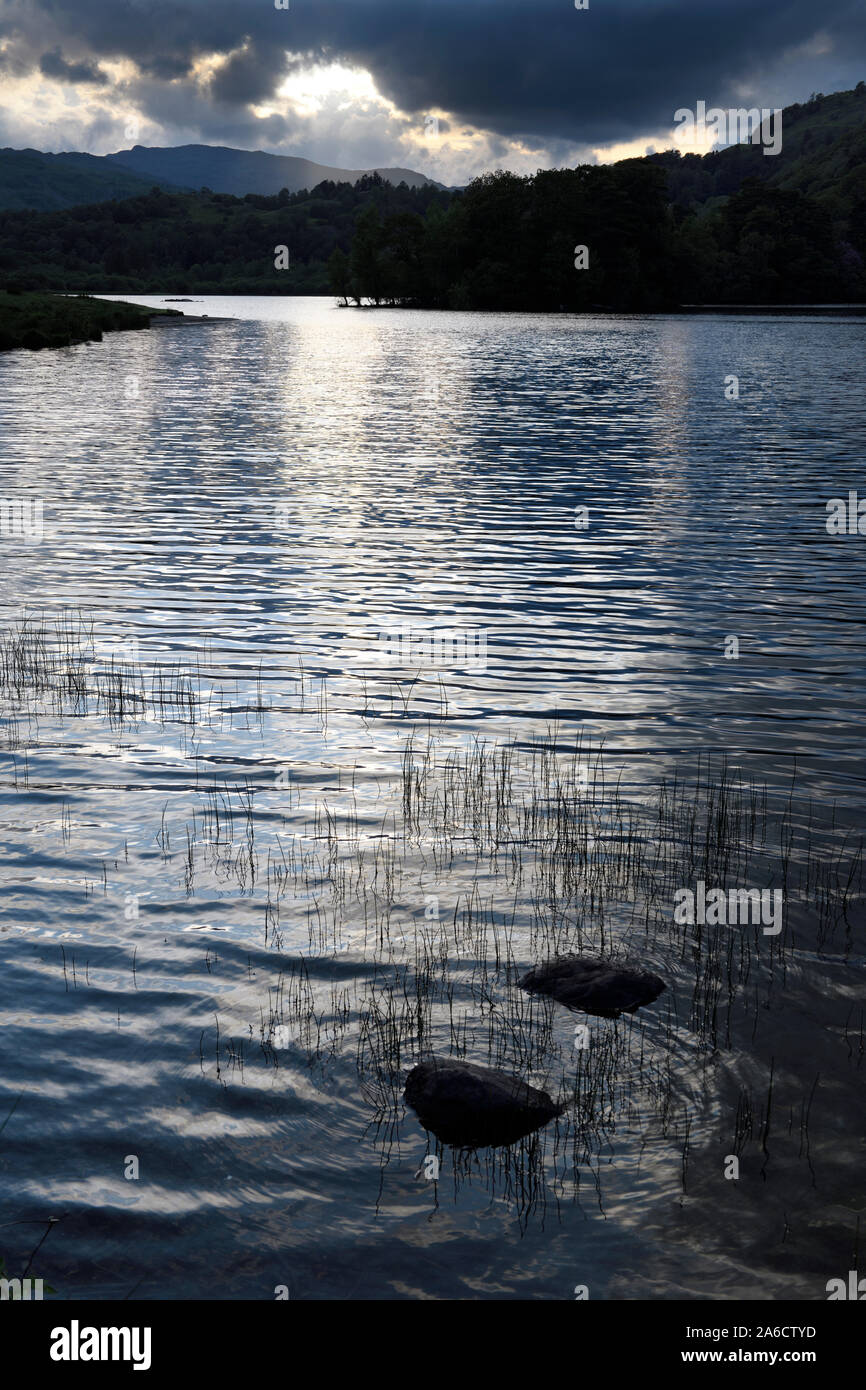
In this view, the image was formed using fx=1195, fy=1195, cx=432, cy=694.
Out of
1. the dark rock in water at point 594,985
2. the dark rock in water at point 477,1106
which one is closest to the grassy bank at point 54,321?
the dark rock in water at point 594,985

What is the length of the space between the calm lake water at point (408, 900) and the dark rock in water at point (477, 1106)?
121mm

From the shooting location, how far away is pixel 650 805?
13109mm

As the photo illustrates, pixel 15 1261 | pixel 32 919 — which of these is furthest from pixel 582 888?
pixel 15 1261

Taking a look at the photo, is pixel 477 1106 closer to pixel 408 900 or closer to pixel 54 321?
pixel 408 900

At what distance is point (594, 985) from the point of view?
30.3 ft

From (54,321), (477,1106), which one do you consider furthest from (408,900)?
(54,321)

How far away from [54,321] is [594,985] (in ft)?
363

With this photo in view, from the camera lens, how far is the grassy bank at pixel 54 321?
99.2m

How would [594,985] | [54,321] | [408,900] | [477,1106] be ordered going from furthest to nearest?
[54,321]
[408,900]
[594,985]
[477,1106]

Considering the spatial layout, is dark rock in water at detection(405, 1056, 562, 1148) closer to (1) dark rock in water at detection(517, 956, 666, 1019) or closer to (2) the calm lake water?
(2) the calm lake water

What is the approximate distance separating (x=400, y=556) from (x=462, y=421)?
3179 cm

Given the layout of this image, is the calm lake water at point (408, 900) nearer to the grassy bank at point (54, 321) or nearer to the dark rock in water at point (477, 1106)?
the dark rock in water at point (477, 1106)

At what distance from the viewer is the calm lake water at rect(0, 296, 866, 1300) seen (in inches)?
274
